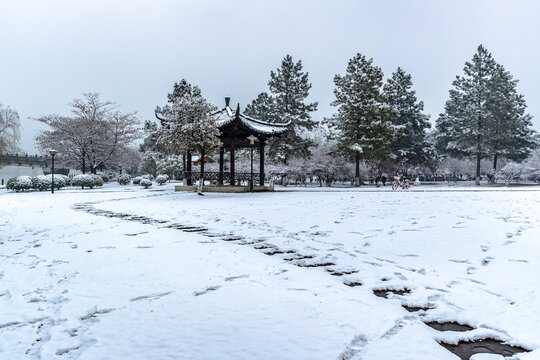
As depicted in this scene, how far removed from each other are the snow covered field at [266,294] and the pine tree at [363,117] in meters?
24.5

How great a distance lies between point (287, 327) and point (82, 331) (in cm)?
155

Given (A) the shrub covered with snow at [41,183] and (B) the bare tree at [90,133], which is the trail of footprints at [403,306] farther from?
(B) the bare tree at [90,133]

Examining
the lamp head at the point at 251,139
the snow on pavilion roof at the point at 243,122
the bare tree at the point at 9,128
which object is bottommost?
the lamp head at the point at 251,139

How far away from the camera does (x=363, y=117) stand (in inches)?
1173

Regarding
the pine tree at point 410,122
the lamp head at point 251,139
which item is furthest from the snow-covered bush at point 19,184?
the pine tree at point 410,122

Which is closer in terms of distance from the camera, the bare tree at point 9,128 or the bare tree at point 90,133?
the bare tree at point 90,133

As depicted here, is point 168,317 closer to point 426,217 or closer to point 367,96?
point 426,217

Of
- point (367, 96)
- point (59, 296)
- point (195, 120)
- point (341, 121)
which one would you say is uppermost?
point (367, 96)

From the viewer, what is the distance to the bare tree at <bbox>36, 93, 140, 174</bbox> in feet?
102

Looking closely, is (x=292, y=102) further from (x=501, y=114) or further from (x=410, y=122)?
(x=501, y=114)

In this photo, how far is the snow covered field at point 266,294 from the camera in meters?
2.19

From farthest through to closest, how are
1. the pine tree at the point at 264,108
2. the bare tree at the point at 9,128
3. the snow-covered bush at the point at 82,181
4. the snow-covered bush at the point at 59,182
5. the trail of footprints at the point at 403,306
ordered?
the pine tree at the point at 264,108 → the bare tree at the point at 9,128 → the snow-covered bush at the point at 82,181 → the snow-covered bush at the point at 59,182 → the trail of footprints at the point at 403,306

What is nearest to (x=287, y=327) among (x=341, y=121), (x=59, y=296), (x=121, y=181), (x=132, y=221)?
(x=59, y=296)

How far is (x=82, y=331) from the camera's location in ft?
7.71
